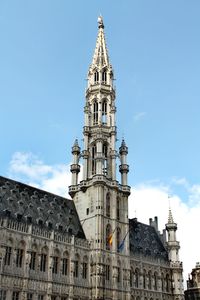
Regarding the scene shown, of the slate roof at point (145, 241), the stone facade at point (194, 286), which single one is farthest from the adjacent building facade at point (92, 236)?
the stone facade at point (194, 286)

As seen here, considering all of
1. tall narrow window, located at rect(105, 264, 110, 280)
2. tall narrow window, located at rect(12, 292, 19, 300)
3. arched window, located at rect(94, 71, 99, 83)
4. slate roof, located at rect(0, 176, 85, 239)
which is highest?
arched window, located at rect(94, 71, 99, 83)

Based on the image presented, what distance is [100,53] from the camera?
349 feet

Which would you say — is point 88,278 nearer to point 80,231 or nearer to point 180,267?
point 80,231

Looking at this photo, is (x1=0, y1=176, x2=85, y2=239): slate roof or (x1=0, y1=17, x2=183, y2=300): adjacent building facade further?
(x1=0, y1=176, x2=85, y2=239): slate roof

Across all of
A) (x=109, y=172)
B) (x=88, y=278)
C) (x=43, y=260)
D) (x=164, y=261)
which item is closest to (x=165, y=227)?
(x=164, y=261)

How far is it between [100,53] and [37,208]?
46334mm

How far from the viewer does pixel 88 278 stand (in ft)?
255

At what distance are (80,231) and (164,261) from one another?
25.5 m

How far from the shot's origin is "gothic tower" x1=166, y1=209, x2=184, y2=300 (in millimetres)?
95750

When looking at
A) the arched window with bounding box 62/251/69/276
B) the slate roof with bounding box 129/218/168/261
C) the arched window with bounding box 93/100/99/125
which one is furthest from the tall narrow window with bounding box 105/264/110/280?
the arched window with bounding box 93/100/99/125

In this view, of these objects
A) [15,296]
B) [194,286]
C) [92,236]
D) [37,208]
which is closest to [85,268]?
[92,236]

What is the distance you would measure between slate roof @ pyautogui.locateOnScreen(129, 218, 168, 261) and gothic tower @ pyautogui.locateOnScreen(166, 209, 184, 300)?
7.36 ft

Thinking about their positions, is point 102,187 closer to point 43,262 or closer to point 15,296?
Result: point 43,262

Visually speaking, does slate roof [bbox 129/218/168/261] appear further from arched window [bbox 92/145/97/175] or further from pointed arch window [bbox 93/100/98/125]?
pointed arch window [bbox 93/100/98/125]
